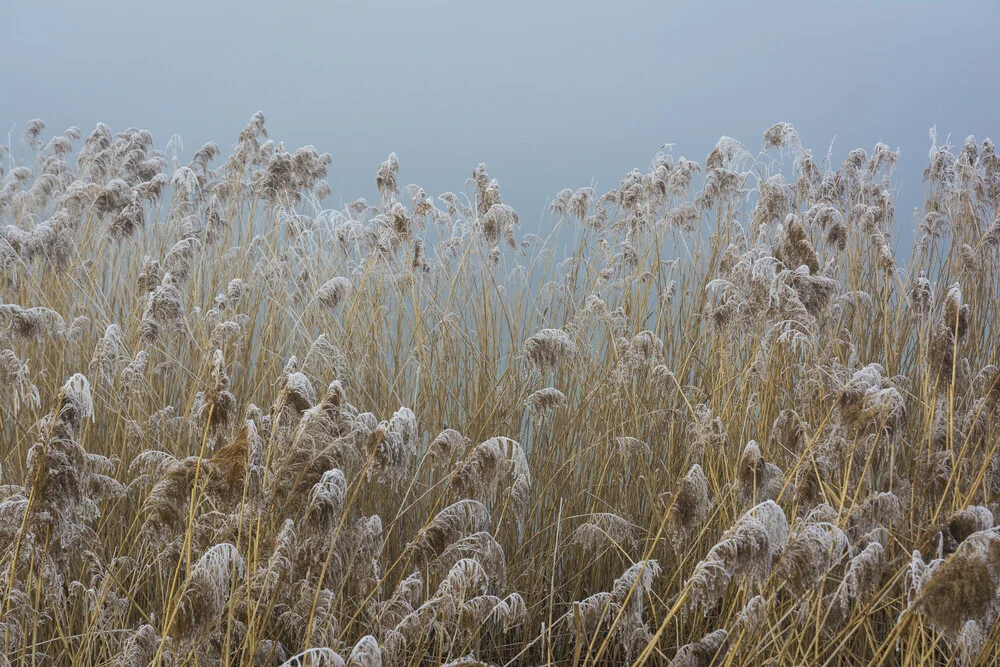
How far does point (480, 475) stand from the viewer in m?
1.71

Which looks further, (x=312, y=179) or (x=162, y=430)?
(x=312, y=179)

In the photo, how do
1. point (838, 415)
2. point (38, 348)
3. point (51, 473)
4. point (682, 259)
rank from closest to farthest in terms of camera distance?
point (51, 473) < point (838, 415) < point (38, 348) < point (682, 259)

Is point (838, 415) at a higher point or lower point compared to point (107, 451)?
higher

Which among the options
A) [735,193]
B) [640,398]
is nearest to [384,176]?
[640,398]

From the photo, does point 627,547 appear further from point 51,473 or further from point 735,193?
point 735,193

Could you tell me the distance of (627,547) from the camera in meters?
2.90

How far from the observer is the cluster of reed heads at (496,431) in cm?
168

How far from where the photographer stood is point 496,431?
3.06 m

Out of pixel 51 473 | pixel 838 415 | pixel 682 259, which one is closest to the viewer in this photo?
pixel 51 473

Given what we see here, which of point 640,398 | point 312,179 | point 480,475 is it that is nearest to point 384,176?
point 312,179

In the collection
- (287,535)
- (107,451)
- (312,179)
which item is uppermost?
(312,179)

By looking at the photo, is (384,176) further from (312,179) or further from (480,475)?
(480,475)

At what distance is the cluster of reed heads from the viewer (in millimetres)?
1683

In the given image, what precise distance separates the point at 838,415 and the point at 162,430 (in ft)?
6.57
